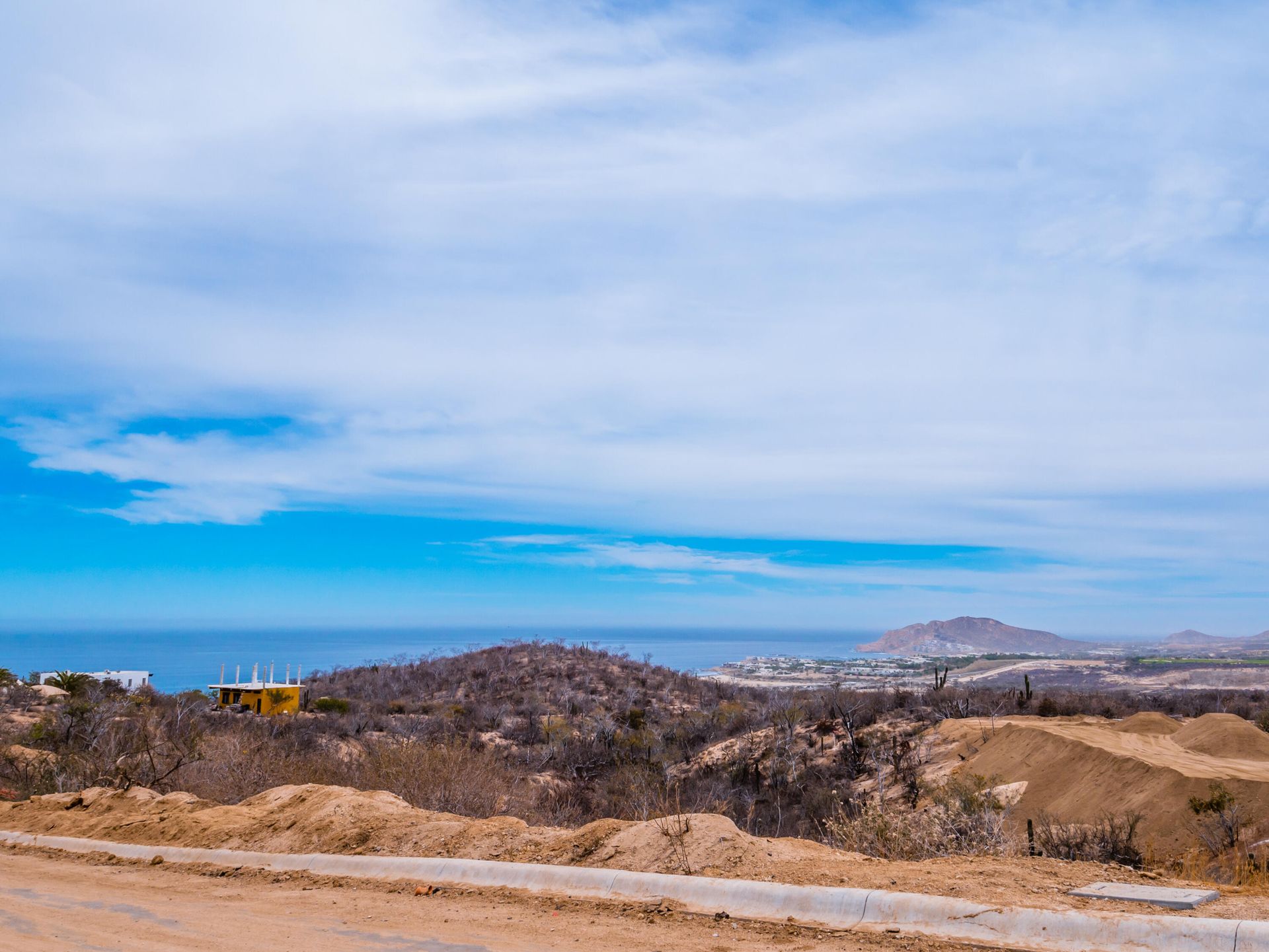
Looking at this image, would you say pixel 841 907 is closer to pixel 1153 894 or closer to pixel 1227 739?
pixel 1153 894

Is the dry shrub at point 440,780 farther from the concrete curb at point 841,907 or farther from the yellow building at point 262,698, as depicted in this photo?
the yellow building at point 262,698

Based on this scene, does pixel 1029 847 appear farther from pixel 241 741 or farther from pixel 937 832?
pixel 241 741

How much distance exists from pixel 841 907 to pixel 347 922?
4219 mm

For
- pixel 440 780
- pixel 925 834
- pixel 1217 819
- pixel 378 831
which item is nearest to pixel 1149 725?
pixel 1217 819

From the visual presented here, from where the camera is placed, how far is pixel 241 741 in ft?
76.8

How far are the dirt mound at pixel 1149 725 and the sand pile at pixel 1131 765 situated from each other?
0.12 feet

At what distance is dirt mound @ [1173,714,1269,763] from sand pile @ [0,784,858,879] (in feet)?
63.7

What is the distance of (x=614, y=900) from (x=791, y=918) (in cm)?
170

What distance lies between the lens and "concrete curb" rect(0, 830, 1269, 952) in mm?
6348

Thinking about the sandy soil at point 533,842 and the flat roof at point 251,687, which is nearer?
the sandy soil at point 533,842

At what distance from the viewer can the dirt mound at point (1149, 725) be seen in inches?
1130

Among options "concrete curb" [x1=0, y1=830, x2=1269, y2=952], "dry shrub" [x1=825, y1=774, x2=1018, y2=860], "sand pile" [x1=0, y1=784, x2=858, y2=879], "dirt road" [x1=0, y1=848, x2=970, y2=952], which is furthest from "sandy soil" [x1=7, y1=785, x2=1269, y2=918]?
"dry shrub" [x1=825, y1=774, x2=1018, y2=860]

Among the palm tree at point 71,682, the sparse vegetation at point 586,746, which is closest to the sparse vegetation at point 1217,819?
the sparse vegetation at point 586,746

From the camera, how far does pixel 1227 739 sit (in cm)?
2472
